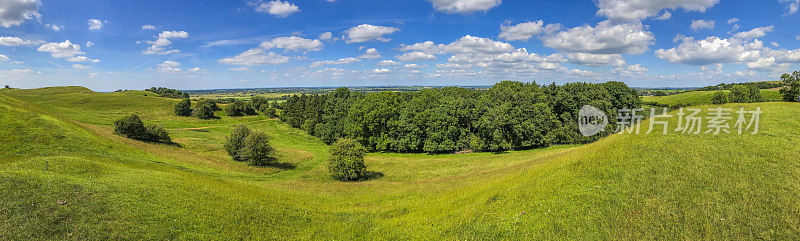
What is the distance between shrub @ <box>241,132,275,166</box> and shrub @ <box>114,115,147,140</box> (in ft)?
71.2

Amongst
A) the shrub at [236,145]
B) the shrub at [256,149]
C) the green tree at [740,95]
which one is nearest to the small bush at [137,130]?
the shrub at [236,145]

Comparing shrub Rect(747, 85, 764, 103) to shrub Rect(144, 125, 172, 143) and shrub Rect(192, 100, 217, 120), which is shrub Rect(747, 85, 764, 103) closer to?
shrub Rect(144, 125, 172, 143)

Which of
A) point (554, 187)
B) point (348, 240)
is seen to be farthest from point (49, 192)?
point (554, 187)

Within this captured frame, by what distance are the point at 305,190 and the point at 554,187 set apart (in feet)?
72.1

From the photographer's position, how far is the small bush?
44938mm

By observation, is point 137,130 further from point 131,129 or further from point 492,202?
point 492,202

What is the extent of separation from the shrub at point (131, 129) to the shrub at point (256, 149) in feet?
71.2

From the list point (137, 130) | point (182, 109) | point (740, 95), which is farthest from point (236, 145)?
point (740, 95)

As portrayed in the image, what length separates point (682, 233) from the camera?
12.1 meters

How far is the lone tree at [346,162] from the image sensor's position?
32.9 meters

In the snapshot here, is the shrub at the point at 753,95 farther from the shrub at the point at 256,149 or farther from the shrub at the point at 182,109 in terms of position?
the shrub at the point at 182,109

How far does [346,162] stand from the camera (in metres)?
32.6

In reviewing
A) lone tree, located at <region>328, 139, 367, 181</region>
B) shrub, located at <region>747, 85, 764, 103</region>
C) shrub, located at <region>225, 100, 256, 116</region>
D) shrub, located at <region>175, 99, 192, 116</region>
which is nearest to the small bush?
lone tree, located at <region>328, 139, 367, 181</region>

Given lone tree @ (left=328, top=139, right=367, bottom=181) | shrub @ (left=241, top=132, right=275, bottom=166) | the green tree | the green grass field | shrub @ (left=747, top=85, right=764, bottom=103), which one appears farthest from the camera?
shrub @ (left=747, top=85, right=764, bottom=103)
